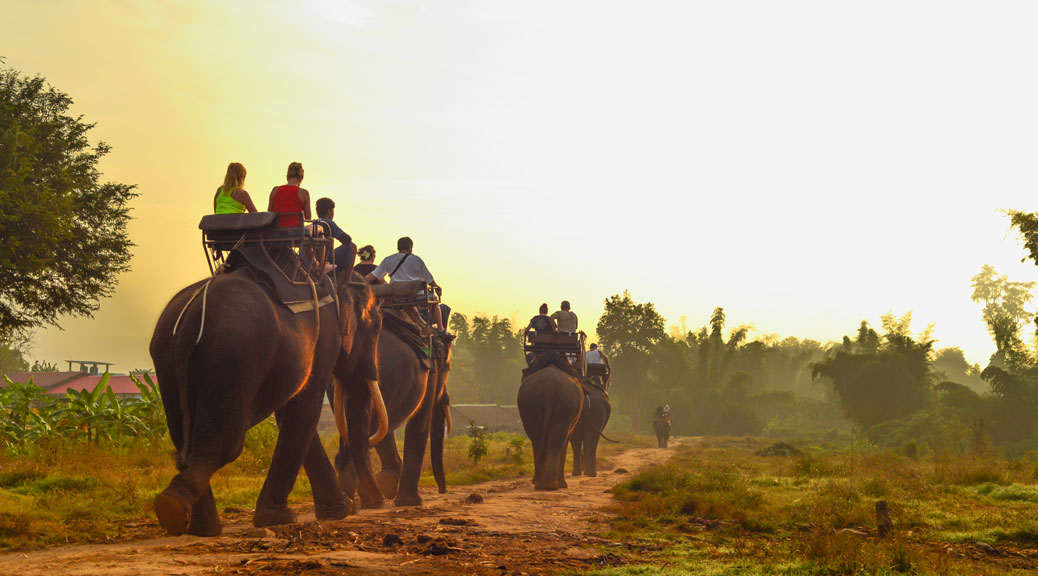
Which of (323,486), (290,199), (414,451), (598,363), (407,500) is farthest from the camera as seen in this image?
(598,363)

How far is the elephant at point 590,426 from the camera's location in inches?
731

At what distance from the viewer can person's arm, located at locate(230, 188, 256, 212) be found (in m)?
7.65

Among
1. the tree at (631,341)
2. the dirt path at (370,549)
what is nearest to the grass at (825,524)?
the dirt path at (370,549)

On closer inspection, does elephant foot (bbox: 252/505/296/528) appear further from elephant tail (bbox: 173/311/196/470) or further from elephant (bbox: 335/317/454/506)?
elephant (bbox: 335/317/454/506)

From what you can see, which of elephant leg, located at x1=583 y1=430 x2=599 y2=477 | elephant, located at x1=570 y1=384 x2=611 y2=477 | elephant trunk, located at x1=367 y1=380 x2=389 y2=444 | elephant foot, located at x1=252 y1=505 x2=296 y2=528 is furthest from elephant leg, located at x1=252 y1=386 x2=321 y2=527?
elephant leg, located at x1=583 y1=430 x2=599 y2=477

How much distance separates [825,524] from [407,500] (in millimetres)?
5158

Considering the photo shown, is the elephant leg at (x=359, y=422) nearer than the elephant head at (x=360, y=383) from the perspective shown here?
No

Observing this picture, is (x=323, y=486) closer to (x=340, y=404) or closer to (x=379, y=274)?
(x=340, y=404)

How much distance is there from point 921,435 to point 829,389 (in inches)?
1980

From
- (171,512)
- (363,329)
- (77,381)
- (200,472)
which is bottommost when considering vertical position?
(171,512)

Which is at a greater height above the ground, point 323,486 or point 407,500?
point 323,486

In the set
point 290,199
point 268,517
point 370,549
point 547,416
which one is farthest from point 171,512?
point 547,416

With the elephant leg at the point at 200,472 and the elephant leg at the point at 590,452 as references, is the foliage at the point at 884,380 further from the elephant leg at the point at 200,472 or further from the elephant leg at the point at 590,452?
the elephant leg at the point at 200,472

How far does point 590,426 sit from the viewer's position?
18672mm
